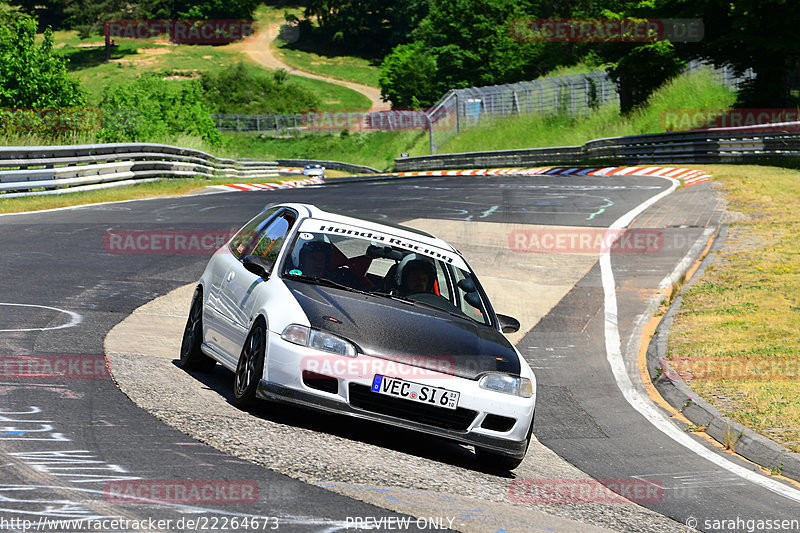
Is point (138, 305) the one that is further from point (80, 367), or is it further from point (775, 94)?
point (775, 94)

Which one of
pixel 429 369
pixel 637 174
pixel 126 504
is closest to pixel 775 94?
pixel 637 174

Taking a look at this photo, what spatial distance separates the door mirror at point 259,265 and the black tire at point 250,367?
0.59 metres

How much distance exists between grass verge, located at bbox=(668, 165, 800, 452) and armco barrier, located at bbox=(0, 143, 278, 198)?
50.1 ft

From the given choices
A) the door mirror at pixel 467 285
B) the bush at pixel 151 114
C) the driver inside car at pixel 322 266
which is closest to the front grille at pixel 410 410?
the driver inside car at pixel 322 266

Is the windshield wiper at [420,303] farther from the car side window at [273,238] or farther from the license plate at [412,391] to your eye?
A: the license plate at [412,391]

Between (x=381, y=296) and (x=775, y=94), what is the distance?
1471 inches

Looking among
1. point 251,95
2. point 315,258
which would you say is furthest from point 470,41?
point 315,258

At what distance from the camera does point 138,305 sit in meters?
11.6

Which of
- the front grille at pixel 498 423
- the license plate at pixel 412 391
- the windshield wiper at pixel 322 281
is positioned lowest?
the front grille at pixel 498 423

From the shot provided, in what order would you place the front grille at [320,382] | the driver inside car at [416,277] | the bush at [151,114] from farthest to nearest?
the bush at [151,114], the driver inside car at [416,277], the front grille at [320,382]

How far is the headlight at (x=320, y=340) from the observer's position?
684 centimetres

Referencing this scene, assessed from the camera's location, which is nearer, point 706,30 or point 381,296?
point 381,296

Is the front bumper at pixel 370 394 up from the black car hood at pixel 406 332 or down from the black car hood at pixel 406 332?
down

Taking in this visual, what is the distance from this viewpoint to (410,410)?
683 cm
